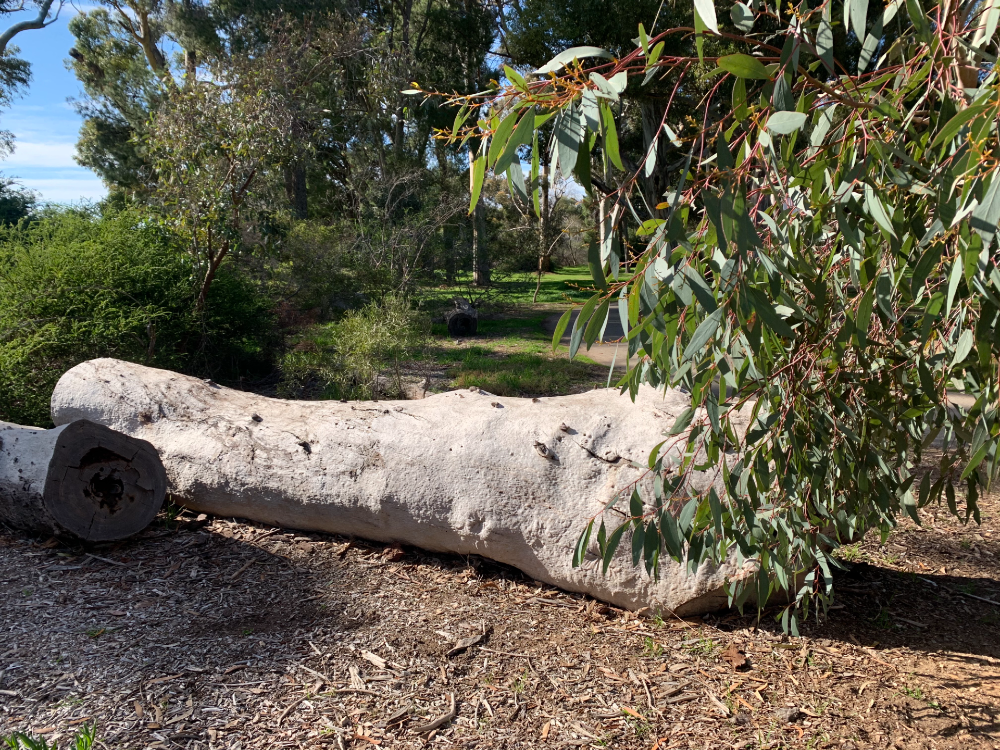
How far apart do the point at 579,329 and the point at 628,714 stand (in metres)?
1.74

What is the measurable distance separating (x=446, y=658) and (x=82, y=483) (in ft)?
8.10

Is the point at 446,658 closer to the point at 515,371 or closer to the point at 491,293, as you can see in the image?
the point at 515,371

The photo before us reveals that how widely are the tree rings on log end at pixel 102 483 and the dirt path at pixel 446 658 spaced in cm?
18

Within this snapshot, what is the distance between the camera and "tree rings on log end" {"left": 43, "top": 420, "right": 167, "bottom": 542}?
3.99 metres

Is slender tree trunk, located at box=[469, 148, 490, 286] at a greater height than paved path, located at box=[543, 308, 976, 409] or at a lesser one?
greater

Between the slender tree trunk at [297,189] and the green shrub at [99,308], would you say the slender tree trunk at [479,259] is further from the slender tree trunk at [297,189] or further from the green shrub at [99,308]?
the green shrub at [99,308]

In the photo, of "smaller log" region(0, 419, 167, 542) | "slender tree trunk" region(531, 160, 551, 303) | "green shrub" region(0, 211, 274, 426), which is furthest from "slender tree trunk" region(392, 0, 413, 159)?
"smaller log" region(0, 419, 167, 542)

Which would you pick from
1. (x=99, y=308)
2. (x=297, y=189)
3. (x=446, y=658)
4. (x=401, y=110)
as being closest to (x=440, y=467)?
(x=446, y=658)

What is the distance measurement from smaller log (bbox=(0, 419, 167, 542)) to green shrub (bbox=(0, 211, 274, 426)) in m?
2.28

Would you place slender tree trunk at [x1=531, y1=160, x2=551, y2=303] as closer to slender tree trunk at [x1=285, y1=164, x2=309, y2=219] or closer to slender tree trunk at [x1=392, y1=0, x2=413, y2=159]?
slender tree trunk at [x1=392, y1=0, x2=413, y2=159]

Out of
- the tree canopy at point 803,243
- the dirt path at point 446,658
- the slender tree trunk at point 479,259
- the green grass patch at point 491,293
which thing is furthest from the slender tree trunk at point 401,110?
the tree canopy at point 803,243

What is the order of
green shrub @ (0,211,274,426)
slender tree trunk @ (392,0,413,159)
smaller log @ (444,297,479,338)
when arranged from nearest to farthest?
green shrub @ (0,211,274,426), smaller log @ (444,297,479,338), slender tree trunk @ (392,0,413,159)

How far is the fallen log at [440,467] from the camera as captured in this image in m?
3.49

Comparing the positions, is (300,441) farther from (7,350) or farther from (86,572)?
(7,350)
